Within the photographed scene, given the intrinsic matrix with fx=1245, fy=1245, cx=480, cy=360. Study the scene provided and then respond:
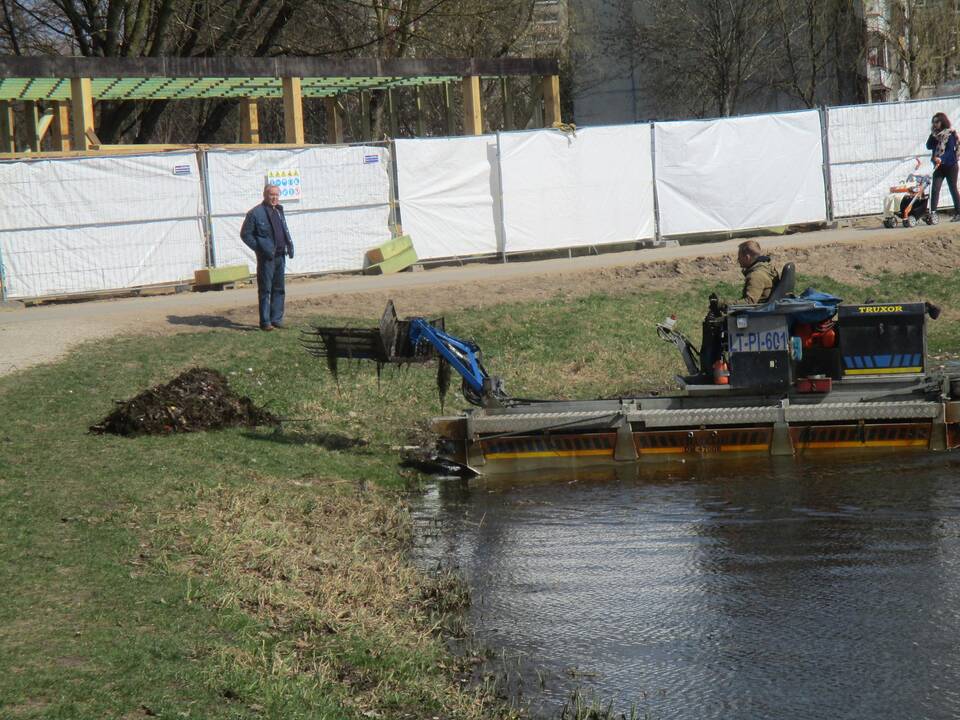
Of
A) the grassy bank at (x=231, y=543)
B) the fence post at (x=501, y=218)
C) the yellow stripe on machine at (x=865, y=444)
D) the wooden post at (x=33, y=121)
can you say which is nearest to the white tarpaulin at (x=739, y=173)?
the fence post at (x=501, y=218)

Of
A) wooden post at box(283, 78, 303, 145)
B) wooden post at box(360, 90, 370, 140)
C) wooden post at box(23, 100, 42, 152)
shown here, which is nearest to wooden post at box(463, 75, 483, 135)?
wooden post at box(283, 78, 303, 145)

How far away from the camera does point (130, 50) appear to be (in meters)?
30.8

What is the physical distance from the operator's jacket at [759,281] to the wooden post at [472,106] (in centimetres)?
1631

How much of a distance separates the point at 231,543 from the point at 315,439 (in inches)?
162

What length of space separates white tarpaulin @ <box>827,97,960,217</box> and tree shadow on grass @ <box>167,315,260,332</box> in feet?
44.5

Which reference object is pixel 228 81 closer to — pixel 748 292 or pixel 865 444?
pixel 748 292

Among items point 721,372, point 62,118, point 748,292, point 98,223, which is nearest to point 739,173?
point 98,223

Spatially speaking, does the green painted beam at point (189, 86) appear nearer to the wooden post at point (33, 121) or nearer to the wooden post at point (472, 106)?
the wooden post at point (472, 106)

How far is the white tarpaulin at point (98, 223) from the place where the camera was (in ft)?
65.1

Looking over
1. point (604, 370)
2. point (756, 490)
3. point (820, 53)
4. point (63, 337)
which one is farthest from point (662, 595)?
point (820, 53)

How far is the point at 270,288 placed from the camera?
16062mm

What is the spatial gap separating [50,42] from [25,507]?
33.8 metres

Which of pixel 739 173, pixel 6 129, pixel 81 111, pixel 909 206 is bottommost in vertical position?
pixel 909 206

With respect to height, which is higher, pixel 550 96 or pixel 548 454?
pixel 550 96
